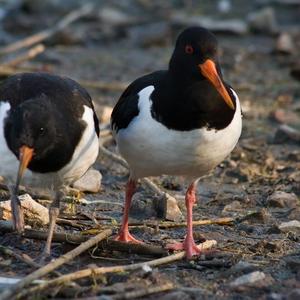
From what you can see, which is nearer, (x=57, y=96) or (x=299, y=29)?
(x=57, y=96)

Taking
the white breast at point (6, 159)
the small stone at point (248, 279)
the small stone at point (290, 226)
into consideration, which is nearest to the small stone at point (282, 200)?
the small stone at point (290, 226)

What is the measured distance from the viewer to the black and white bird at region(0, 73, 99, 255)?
611cm

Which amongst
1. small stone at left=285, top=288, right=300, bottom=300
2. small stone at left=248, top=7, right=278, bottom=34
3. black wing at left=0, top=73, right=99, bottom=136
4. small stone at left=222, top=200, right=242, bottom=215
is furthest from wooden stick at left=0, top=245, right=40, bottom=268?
small stone at left=248, top=7, right=278, bottom=34

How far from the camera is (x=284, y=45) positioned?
42.4 feet

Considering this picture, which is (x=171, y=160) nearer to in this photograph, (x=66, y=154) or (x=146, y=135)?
(x=146, y=135)

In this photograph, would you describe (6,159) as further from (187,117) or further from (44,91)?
(187,117)

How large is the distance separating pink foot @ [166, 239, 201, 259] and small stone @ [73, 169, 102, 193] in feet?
4.72

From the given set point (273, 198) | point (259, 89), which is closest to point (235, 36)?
point (259, 89)

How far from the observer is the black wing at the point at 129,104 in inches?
262

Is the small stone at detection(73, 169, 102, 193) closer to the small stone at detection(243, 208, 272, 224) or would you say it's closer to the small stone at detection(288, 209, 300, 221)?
the small stone at detection(243, 208, 272, 224)

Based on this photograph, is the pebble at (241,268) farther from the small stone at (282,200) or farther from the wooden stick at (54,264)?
the small stone at (282,200)

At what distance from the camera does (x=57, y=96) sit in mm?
6523

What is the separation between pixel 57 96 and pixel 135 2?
947 centimetres

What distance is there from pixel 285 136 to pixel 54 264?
177 inches
